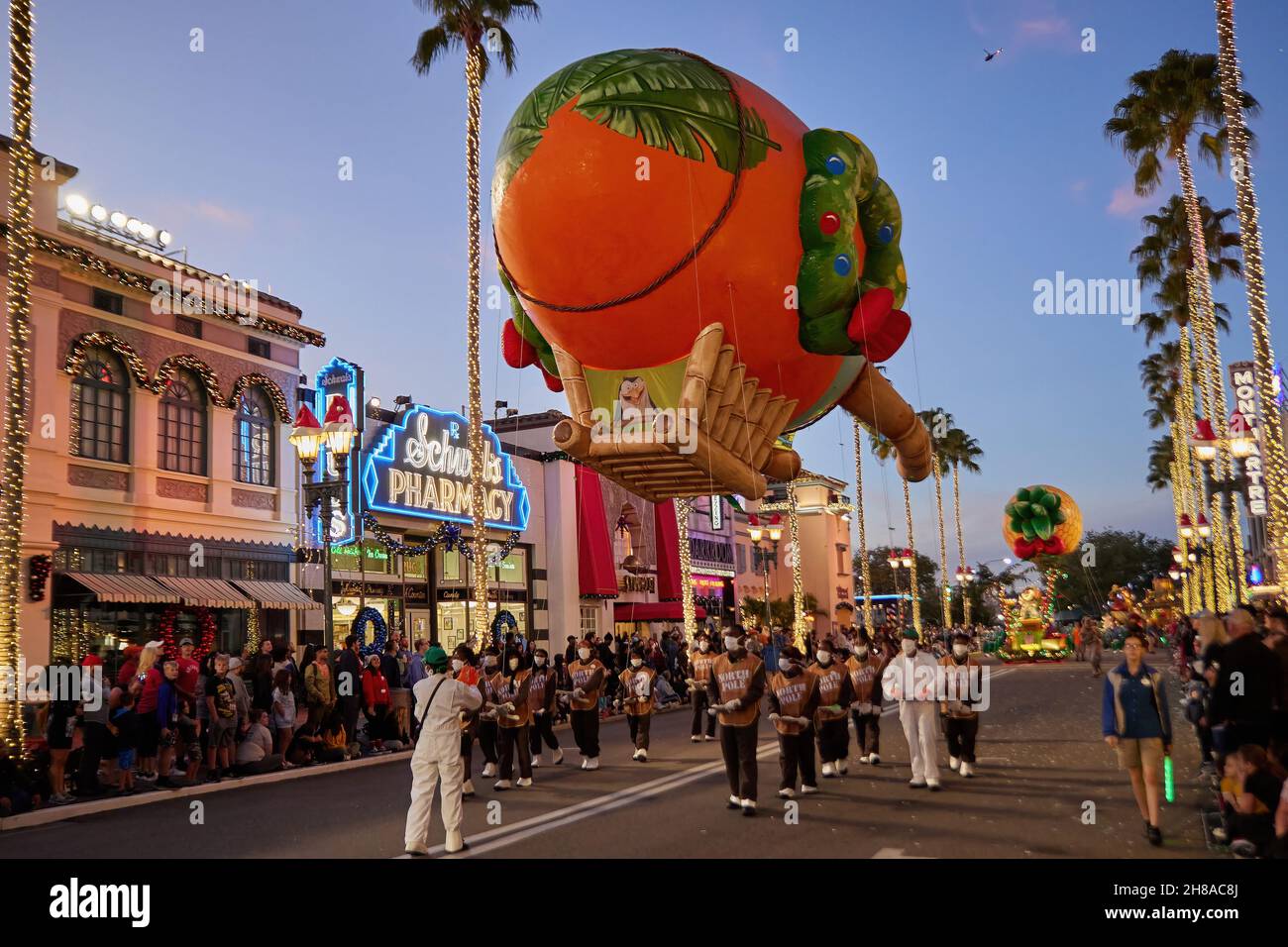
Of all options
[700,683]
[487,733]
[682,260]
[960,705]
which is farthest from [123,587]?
[682,260]

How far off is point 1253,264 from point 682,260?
15891 millimetres

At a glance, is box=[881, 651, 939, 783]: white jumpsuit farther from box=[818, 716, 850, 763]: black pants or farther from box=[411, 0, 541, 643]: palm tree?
box=[411, 0, 541, 643]: palm tree

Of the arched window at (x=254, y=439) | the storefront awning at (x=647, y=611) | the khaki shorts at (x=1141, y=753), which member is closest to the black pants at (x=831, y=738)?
the khaki shorts at (x=1141, y=753)

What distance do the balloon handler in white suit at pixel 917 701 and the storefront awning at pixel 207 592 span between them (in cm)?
1496

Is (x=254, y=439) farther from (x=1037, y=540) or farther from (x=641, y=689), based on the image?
(x=1037, y=540)

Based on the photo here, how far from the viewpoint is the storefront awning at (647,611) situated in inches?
1716

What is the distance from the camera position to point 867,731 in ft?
52.3

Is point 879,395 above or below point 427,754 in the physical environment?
above

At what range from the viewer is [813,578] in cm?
7738

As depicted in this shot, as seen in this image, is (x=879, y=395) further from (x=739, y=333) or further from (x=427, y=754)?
(x=427, y=754)

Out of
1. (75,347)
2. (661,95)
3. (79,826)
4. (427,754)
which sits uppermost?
(75,347)

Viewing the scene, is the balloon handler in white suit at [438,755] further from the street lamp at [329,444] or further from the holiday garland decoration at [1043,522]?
the holiday garland decoration at [1043,522]

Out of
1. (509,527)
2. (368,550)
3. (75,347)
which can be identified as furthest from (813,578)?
(75,347)

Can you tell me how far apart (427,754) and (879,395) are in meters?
5.44
